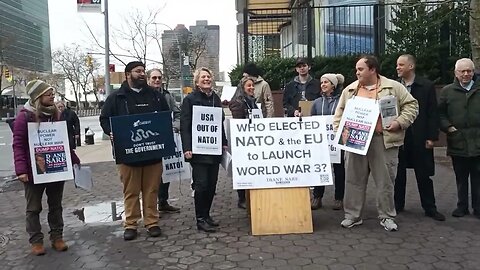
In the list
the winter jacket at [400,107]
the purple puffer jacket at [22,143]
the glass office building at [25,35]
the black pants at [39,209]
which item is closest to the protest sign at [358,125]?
the winter jacket at [400,107]

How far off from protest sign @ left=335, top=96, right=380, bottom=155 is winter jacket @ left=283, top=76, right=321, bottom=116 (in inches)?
78.5

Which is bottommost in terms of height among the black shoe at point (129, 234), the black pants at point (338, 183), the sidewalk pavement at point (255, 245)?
the sidewalk pavement at point (255, 245)

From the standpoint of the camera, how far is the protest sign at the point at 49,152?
532 cm

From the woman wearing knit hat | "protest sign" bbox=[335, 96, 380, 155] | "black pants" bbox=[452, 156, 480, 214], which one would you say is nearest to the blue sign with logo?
"protest sign" bbox=[335, 96, 380, 155]

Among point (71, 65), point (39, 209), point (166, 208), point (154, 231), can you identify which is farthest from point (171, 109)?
point (71, 65)

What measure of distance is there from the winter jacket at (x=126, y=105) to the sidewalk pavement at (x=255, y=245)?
102 centimetres

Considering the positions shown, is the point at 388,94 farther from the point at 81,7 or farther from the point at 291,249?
the point at 81,7

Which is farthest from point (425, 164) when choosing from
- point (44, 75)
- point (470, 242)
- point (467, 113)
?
A: point (44, 75)

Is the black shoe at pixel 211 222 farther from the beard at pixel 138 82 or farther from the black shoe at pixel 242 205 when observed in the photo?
the beard at pixel 138 82

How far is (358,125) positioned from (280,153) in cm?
97

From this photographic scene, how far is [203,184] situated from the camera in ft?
19.5

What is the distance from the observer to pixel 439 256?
4965mm

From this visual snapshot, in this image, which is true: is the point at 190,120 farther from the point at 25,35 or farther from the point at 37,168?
the point at 25,35

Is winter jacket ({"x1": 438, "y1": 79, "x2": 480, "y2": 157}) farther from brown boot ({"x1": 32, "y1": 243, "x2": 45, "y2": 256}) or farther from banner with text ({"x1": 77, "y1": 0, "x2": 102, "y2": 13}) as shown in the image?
banner with text ({"x1": 77, "y1": 0, "x2": 102, "y2": 13})
